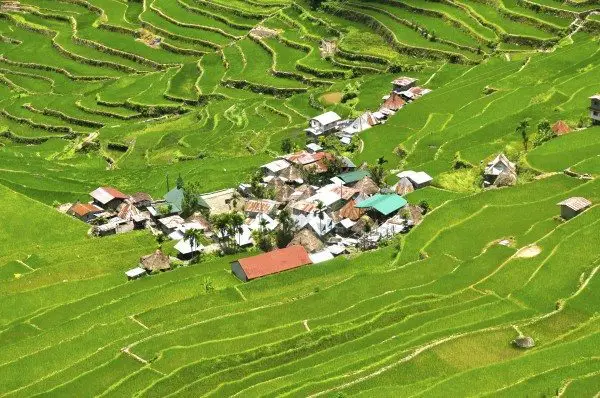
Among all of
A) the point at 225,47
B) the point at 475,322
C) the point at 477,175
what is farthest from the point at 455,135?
the point at 225,47

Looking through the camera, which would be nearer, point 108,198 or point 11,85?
point 108,198

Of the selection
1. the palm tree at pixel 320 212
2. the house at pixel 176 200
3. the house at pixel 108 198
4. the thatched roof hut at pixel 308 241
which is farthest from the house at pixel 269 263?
the house at pixel 108 198

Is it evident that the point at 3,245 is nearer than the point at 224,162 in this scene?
Yes

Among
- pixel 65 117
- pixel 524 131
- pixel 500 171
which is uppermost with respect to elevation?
pixel 524 131

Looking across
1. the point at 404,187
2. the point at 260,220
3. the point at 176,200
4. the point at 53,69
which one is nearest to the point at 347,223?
the point at 404,187

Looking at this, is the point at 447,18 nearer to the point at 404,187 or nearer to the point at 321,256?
the point at 404,187

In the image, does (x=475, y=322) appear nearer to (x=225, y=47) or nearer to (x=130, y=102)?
(x=130, y=102)
